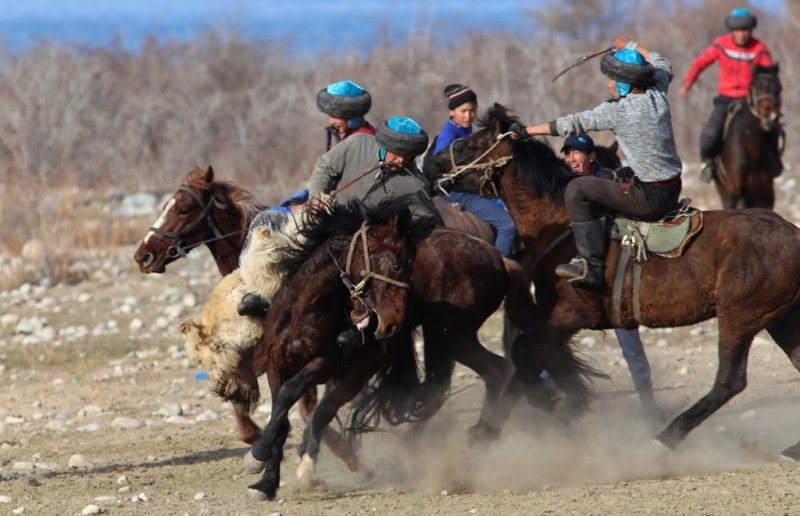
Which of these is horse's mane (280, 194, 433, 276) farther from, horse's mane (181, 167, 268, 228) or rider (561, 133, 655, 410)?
rider (561, 133, 655, 410)

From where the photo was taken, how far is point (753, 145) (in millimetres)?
14273

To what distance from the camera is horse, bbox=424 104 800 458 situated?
7500 millimetres

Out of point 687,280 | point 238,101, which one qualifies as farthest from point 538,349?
point 238,101

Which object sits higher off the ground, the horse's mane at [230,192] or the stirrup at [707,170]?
the horse's mane at [230,192]

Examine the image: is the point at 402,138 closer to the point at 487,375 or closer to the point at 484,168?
the point at 484,168

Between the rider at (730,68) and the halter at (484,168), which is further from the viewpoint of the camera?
the rider at (730,68)

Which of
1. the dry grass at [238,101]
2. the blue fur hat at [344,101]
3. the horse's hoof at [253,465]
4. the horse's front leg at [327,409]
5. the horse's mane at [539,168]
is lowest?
the dry grass at [238,101]

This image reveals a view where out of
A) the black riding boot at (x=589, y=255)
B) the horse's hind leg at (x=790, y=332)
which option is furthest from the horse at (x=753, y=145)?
the black riding boot at (x=589, y=255)

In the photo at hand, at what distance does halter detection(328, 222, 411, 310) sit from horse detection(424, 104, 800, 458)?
1432mm

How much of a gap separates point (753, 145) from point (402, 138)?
7629 mm

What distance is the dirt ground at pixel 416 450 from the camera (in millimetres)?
7000

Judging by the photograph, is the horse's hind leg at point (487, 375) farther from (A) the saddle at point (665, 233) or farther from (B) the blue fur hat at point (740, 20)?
(B) the blue fur hat at point (740, 20)

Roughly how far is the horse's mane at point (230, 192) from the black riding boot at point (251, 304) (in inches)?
50.8

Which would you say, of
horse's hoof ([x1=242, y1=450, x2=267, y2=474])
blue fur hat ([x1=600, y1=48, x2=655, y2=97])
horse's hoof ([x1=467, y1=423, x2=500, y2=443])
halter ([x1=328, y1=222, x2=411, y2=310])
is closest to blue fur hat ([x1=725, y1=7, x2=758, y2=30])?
blue fur hat ([x1=600, y1=48, x2=655, y2=97])
